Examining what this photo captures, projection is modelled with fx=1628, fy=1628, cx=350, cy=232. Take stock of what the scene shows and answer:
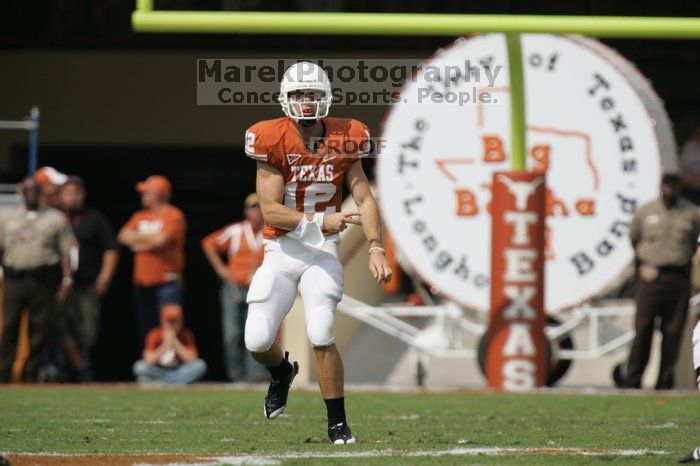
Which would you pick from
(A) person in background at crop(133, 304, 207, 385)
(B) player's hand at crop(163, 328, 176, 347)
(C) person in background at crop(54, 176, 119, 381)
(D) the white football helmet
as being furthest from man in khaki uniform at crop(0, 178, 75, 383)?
(D) the white football helmet

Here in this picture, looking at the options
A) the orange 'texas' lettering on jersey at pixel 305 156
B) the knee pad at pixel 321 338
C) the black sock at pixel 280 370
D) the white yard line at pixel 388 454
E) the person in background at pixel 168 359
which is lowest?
the person in background at pixel 168 359

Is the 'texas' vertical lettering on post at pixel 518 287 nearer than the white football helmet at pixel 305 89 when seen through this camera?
No

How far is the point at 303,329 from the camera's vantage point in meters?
12.2

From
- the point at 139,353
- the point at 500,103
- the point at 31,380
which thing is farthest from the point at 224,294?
the point at 139,353

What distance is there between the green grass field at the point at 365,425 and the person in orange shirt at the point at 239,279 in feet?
5.41

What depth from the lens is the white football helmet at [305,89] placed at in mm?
7062

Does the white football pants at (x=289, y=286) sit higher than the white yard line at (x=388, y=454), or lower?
higher

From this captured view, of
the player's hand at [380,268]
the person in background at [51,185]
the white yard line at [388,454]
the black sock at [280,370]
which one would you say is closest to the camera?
the white yard line at [388,454]

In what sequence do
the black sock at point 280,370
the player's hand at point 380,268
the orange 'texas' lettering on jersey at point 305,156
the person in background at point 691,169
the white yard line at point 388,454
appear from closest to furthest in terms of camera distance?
the white yard line at point 388,454 < the player's hand at point 380,268 < the orange 'texas' lettering on jersey at point 305,156 < the black sock at point 280,370 < the person in background at point 691,169

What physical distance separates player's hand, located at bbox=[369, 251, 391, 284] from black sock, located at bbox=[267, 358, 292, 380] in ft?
2.51

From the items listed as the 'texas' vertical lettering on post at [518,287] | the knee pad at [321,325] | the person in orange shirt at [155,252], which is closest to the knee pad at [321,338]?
the knee pad at [321,325]

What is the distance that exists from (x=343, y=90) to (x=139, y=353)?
5.67m

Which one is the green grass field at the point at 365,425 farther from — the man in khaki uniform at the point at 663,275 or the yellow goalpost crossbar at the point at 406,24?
the yellow goalpost crossbar at the point at 406,24

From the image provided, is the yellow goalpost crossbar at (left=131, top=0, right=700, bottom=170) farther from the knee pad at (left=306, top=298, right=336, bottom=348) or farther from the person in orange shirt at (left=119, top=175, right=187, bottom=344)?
the knee pad at (left=306, top=298, right=336, bottom=348)
